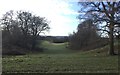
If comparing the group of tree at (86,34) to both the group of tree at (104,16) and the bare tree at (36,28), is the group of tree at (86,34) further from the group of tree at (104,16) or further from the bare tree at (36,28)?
the bare tree at (36,28)

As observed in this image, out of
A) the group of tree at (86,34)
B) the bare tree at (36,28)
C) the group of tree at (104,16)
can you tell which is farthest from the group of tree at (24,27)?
the group of tree at (104,16)

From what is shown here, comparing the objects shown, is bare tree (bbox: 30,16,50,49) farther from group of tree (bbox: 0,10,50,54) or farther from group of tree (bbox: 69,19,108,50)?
group of tree (bbox: 69,19,108,50)

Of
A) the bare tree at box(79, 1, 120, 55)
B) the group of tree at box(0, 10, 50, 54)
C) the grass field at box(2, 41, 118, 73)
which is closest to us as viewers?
the grass field at box(2, 41, 118, 73)

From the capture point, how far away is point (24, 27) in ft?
192

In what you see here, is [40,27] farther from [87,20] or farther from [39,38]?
[87,20]

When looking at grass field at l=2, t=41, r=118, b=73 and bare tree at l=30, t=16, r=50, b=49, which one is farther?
bare tree at l=30, t=16, r=50, b=49

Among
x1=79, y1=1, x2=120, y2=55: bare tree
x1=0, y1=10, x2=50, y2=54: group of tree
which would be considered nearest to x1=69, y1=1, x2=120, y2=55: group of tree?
x1=79, y1=1, x2=120, y2=55: bare tree

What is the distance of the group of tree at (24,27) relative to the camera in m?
52.1

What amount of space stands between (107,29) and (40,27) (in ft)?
107

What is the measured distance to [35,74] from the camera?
8945mm

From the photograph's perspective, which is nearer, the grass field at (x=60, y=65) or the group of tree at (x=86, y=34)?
the grass field at (x=60, y=65)

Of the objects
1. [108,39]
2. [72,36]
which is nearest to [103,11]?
[108,39]

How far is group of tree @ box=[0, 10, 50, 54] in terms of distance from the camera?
5206 centimetres

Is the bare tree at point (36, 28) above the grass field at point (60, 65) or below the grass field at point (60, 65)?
above
